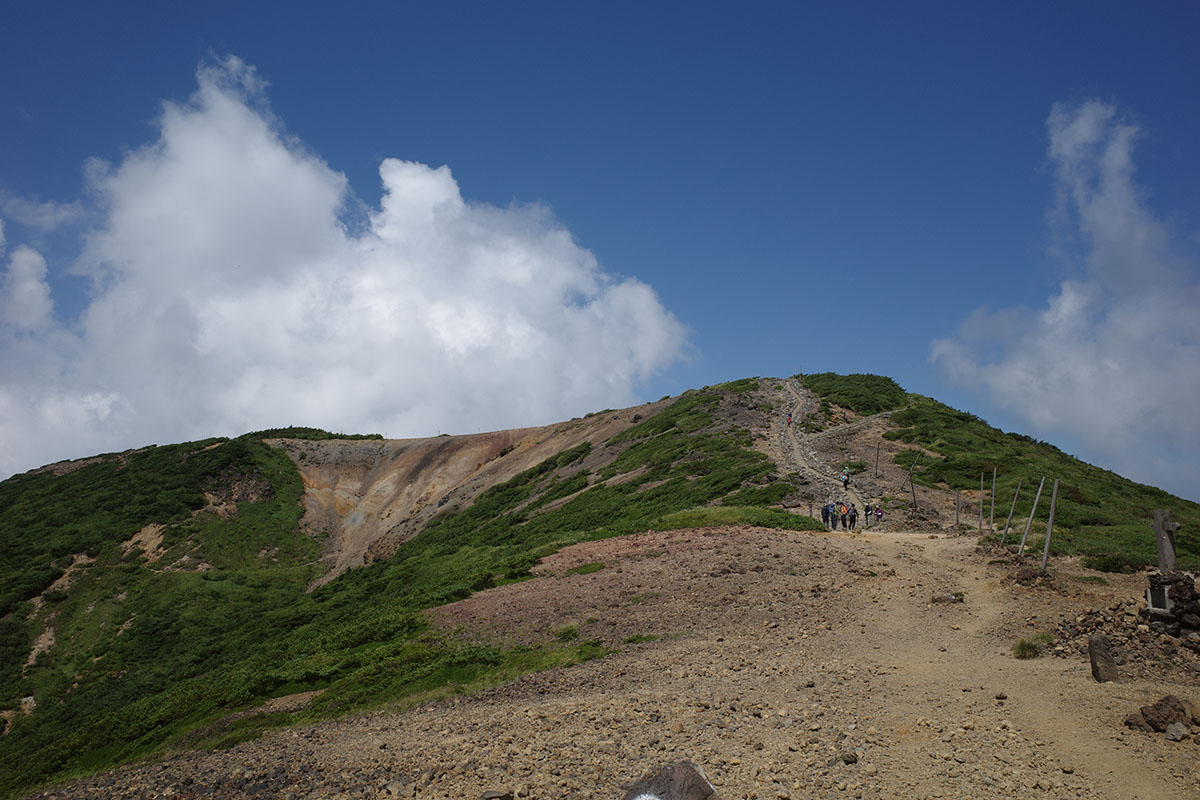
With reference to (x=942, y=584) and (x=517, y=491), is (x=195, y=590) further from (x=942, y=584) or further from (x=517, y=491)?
(x=942, y=584)

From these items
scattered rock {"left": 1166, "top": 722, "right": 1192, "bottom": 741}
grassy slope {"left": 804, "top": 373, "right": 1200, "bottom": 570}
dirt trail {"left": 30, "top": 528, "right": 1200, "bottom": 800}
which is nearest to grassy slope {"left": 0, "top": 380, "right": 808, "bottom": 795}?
dirt trail {"left": 30, "top": 528, "right": 1200, "bottom": 800}

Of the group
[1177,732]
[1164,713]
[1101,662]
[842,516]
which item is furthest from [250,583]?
[1177,732]

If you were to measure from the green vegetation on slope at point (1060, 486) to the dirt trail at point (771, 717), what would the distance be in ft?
21.6

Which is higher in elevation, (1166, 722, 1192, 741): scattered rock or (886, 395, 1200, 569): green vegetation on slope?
(886, 395, 1200, 569): green vegetation on slope

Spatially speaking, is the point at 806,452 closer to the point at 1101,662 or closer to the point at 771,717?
the point at 1101,662

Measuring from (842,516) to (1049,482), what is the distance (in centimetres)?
1413

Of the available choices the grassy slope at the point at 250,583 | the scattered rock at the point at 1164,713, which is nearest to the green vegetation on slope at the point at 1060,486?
the grassy slope at the point at 250,583

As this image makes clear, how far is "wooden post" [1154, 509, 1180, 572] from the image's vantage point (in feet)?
47.4

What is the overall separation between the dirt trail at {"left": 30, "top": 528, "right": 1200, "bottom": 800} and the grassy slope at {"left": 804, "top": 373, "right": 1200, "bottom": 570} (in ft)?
22.9

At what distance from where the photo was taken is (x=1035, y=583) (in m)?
19.4

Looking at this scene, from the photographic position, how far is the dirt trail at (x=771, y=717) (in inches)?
386

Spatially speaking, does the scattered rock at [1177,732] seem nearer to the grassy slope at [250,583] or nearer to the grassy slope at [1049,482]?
the grassy slope at [250,583]

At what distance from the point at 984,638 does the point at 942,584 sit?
17.1 ft

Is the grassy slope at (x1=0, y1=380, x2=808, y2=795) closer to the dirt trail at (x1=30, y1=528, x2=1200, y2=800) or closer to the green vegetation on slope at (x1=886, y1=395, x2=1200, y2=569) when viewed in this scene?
the dirt trail at (x1=30, y1=528, x2=1200, y2=800)
